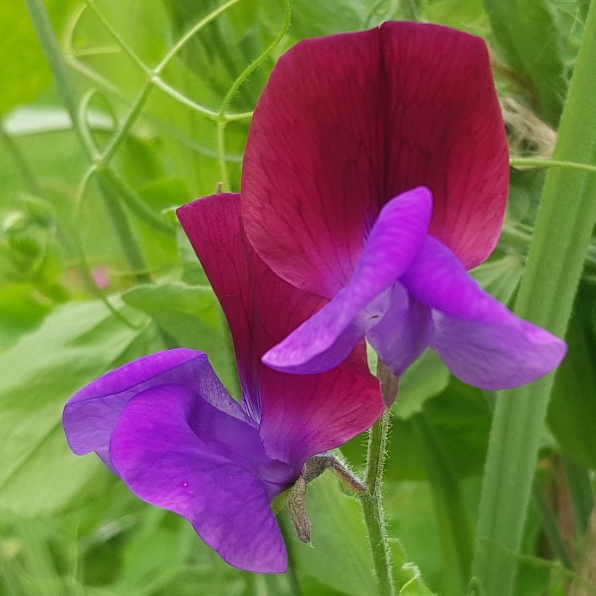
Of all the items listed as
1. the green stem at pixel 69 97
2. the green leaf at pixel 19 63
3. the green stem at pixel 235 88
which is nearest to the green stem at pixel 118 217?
the green stem at pixel 69 97

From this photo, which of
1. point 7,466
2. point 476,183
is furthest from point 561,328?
point 7,466

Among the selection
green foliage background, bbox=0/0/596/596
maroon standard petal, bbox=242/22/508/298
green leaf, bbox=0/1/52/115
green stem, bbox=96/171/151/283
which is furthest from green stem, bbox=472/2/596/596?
green leaf, bbox=0/1/52/115

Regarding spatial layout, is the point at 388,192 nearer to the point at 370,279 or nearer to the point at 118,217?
the point at 370,279

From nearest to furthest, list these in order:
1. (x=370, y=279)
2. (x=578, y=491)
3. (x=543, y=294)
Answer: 1. (x=370, y=279)
2. (x=543, y=294)
3. (x=578, y=491)

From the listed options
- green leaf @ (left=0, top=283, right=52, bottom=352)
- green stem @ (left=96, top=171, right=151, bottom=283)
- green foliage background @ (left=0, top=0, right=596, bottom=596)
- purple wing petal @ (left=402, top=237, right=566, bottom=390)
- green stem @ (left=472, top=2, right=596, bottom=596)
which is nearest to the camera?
purple wing petal @ (left=402, top=237, right=566, bottom=390)

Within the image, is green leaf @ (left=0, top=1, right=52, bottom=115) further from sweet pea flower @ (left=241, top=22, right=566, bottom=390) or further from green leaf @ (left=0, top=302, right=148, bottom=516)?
sweet pea flower @ (left=241, top=22, right=566, bottom=390)

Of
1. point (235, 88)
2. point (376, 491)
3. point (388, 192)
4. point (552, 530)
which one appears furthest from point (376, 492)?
point (552, 530)
